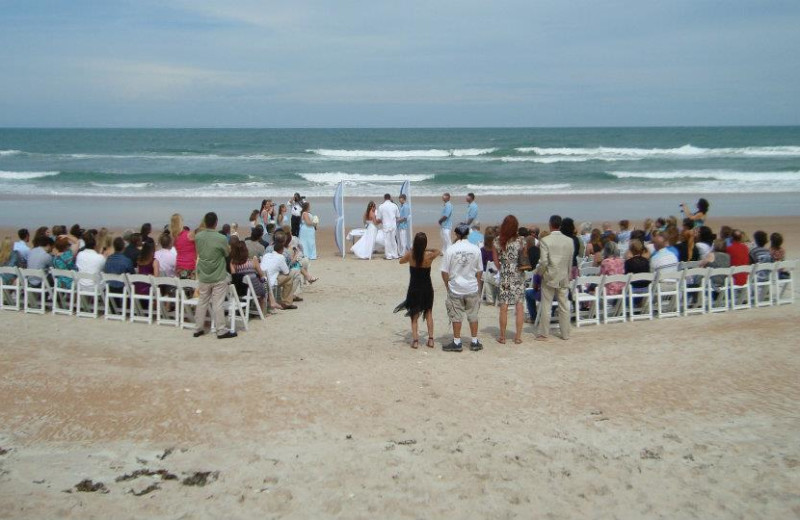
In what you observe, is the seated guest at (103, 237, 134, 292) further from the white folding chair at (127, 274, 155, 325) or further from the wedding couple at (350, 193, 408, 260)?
the wedding couple at (350, 193, 408, 260)

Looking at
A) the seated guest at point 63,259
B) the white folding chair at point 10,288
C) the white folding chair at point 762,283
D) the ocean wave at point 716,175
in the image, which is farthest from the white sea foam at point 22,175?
the white folding chair at point 762,283

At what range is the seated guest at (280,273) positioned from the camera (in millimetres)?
9742

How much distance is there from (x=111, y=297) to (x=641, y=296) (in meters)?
6.83

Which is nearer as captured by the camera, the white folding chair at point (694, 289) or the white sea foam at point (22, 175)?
the white folding chair at point (694, 289)

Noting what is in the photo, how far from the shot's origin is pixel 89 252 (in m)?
9.44

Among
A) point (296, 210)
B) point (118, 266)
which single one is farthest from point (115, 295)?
point (296, 210)

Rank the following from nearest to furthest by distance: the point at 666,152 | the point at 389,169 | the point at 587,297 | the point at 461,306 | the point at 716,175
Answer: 1. the point at 461,306
2. the point at 587,297
3. the point at 716,175
4. the point at 389,169
5. the point at 666,152

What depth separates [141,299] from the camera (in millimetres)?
9445

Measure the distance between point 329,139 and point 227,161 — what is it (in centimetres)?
2874

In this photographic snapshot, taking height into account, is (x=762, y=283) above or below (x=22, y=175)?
below

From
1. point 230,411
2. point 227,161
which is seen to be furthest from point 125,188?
point 230,411

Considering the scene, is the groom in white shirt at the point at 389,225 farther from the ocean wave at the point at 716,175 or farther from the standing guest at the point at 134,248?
the ocean wave at the point at 716,175

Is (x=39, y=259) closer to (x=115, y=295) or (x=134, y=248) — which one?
(x=134, y=248)

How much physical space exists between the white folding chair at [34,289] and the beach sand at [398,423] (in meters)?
0.78
